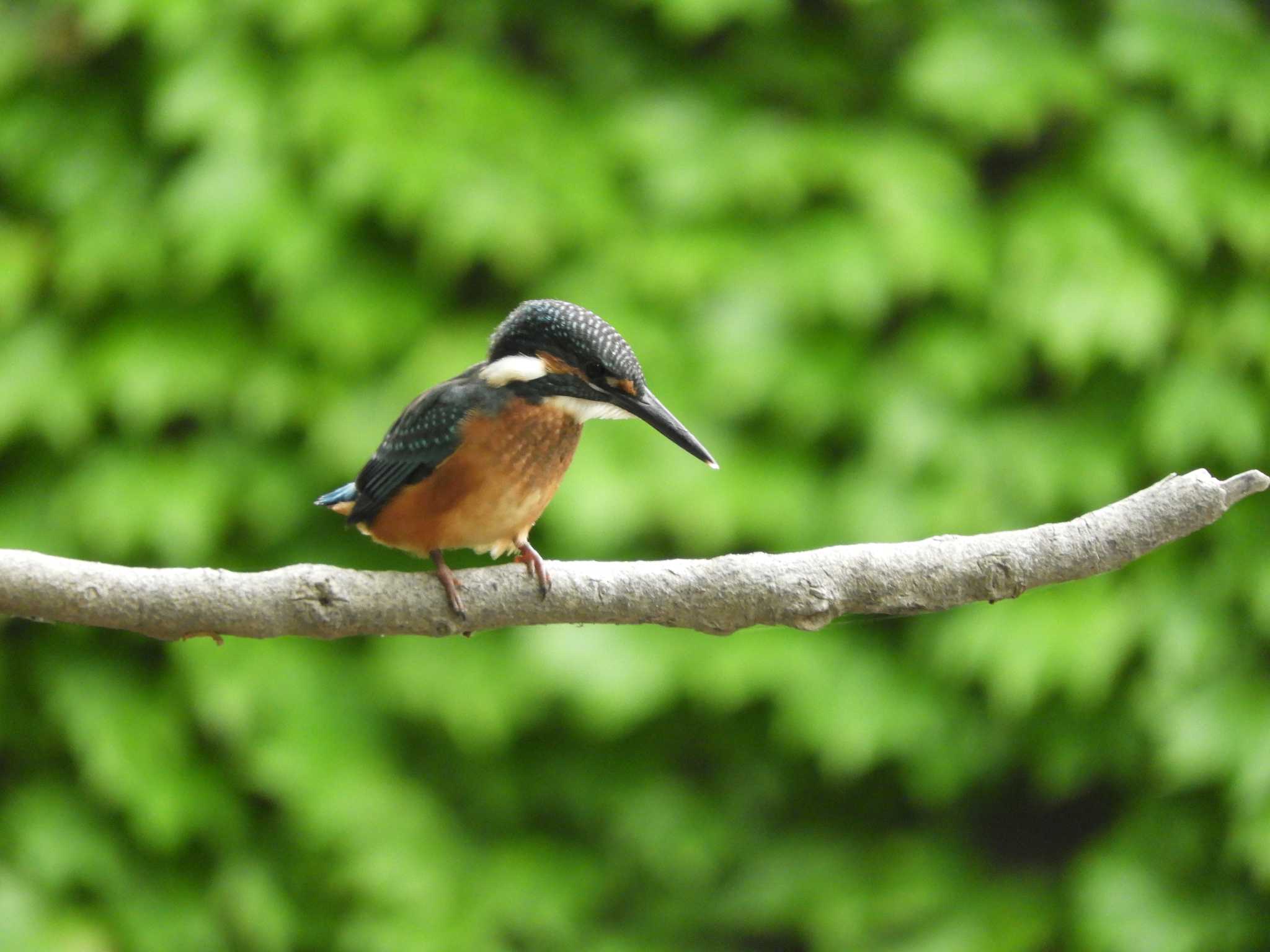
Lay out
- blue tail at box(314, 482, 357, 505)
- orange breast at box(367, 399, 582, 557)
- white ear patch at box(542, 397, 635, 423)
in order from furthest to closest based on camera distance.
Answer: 1. blue tail at box(314, 482, 357, 505)
2. orange breast at box(367, 399, 582, 557)
3. white ear patch at box(542, 397, 635, 423)

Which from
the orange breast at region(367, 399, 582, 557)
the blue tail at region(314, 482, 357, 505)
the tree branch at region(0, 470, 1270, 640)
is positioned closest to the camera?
the tree branch at region(0, 470, 1270, 640)

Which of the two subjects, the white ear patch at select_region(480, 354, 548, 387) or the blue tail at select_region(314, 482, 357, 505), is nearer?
the white ear patch at select_region(480, 354, 548, 387)

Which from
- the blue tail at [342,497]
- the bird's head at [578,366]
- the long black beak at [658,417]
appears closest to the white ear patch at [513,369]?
the bird's head at [578,366]

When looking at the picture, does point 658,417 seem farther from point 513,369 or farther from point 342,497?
point 342,497

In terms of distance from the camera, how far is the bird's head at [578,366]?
3.89 feet

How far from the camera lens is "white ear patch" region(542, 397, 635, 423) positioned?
1232mm

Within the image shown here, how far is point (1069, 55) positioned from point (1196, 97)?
30cm

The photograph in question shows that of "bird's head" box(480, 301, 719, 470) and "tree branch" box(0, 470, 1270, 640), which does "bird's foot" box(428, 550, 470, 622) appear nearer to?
"tree branch" box(0, 470, 1270, 640)

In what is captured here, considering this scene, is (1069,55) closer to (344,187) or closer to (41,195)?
(344,187)

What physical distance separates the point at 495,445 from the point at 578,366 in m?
0.17

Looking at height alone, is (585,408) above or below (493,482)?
above

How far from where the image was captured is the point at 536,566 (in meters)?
1.24

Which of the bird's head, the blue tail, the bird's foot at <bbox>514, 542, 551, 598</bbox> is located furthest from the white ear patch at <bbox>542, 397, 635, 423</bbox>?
the blue tail

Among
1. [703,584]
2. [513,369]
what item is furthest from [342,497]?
[703,584]
